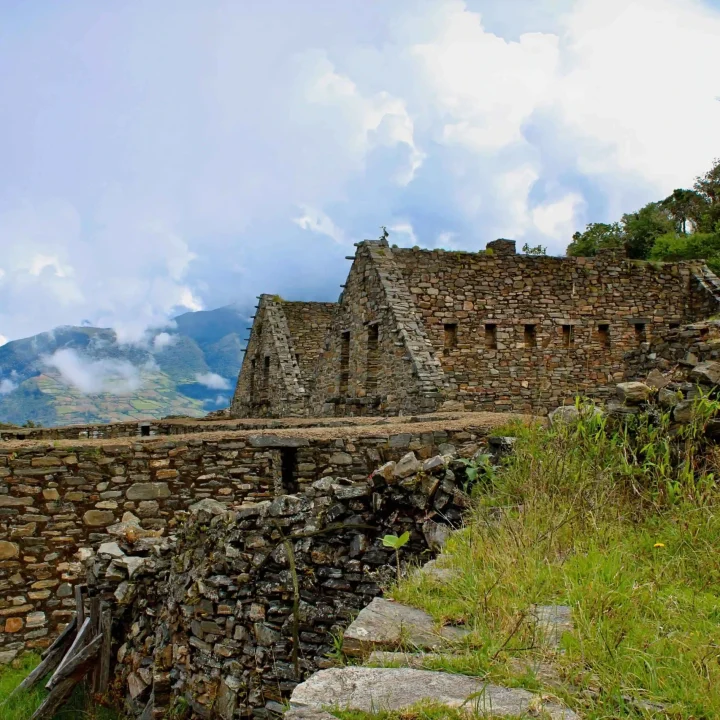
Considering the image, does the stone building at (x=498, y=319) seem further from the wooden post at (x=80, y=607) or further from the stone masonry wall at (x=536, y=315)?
the wooden post at (x=80, y=607)

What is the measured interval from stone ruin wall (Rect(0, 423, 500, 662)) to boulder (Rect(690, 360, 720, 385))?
4091mm

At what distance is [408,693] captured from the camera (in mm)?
2771

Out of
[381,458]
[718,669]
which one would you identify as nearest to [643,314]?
[381,458]

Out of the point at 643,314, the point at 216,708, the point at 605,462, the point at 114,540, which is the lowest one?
the point at 216,708

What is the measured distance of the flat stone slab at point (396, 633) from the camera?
10.8 feet

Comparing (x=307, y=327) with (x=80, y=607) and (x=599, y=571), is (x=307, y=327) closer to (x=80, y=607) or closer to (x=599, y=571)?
(x=80, y=607)

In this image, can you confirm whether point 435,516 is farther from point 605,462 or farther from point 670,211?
point 670,211

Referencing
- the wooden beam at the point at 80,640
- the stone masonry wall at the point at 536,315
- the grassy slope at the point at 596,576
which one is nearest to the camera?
the grassy slope at the point at 596,576

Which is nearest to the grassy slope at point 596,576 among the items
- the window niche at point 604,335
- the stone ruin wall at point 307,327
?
the window niche at point 604,335

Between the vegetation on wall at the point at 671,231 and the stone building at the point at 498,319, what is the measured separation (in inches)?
312

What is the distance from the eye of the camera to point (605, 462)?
541cm

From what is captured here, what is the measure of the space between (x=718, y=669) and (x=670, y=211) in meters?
45.1

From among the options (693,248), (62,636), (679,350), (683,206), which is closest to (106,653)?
(62,636)

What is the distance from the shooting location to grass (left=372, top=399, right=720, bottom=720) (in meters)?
2.81
